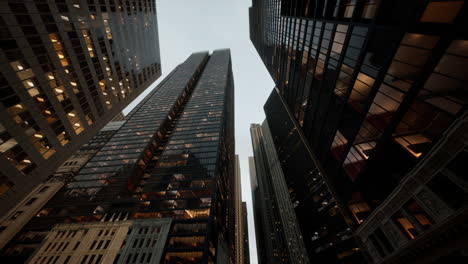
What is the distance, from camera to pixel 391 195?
1526cm

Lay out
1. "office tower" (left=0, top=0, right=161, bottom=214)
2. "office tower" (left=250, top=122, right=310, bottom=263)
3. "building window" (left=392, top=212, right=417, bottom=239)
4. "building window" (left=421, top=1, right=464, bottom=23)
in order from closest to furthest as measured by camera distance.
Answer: "building window" (left=421, top=1, right=464, bottom=23), "building window" (left=392, top=212, right=417, bottom=239), "office tower" (left=0, top=0, right=161, bottom=214), "office tower" (left=250, top=122, right=310, bottom=263)

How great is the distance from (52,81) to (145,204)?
37753 mm

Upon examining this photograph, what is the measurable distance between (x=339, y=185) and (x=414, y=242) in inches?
354

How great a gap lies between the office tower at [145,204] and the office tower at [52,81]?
26.6 meters

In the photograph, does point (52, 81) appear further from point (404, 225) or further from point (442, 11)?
point (404, 225)

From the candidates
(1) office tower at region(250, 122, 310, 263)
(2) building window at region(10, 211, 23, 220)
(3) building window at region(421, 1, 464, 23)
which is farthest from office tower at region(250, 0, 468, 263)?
(2) building window at region(10, 211, 23, 220)

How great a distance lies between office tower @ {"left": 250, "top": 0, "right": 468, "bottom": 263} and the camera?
10.1 metres

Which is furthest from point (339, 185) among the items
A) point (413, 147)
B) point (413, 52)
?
point (413, 52)

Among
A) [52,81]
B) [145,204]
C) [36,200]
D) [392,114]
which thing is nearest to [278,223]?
[145,204]

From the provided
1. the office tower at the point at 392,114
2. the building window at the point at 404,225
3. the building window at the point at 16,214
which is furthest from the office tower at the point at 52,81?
the building window at the point at 16,214

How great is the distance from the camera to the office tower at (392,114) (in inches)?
398

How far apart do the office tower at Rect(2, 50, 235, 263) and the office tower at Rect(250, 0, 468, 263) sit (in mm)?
34305

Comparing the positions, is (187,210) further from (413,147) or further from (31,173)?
(413,147)

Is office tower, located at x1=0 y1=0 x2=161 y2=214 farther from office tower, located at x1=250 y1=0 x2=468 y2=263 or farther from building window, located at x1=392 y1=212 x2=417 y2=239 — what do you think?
building window, located at x1=392 y1=212 x2=417 y2=239
